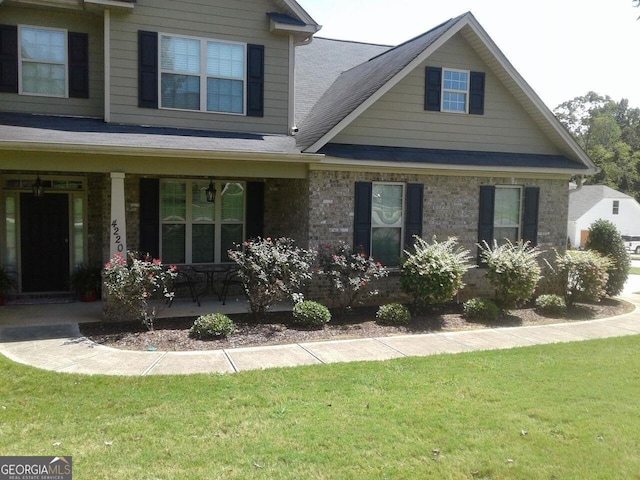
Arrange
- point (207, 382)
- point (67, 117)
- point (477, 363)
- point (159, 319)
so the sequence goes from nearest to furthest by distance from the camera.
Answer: point (207, 382) < point (477, 363) < point (159, 319) < point (67, 117)

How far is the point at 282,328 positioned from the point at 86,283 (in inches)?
188

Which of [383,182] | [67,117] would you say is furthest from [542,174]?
[67,117]

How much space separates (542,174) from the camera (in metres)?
12.0

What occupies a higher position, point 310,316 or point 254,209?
point 254,209

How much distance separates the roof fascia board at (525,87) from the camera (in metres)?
11.2

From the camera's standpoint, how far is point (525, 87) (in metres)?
11.7

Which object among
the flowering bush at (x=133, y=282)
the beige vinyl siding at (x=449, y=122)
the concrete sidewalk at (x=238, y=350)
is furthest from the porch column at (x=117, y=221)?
the beige vinyl siding at (x=449, y=122)

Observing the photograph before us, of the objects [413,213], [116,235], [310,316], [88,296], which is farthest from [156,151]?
[413,213]

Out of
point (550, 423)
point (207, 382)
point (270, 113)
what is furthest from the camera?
point (270, 113)

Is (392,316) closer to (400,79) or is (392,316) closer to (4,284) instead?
(400,79)

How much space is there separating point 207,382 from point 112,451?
1.68m

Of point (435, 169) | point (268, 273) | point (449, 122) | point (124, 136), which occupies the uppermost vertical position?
point (449, 122)

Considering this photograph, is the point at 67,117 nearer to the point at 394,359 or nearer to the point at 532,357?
the point at 394,359

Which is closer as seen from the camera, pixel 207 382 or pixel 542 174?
pixel 207 382
